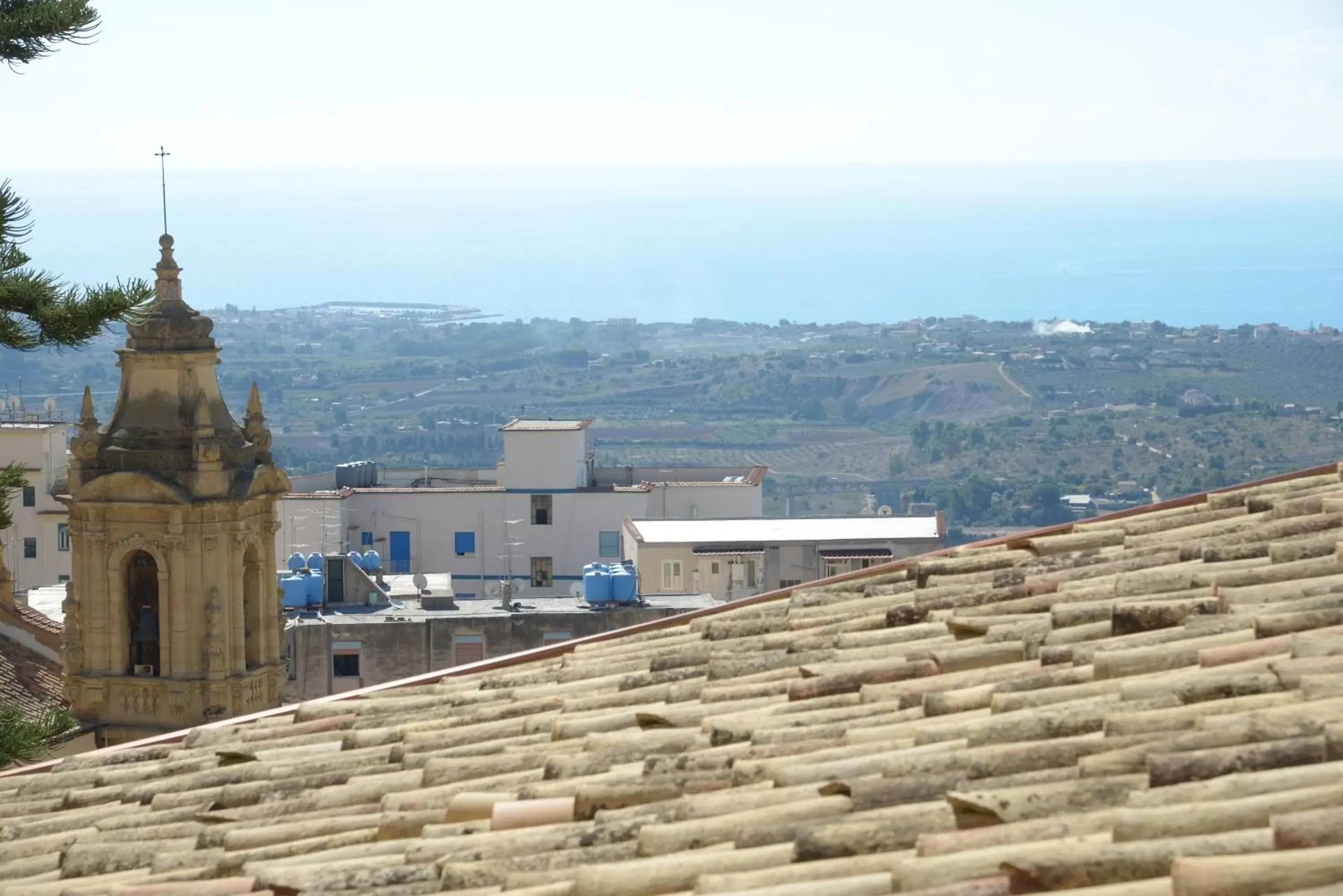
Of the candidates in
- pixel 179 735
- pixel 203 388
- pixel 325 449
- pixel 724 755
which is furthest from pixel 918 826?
pixel 325 449

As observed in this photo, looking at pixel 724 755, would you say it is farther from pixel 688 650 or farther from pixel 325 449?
pixel 325 449

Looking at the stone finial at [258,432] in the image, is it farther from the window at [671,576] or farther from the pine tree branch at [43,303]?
the window at [671,576]

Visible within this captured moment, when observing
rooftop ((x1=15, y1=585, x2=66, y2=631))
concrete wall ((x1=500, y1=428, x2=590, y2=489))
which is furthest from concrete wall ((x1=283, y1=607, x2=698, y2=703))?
concrete wall ((x1=500, y1=428, x2=590, y2=489))

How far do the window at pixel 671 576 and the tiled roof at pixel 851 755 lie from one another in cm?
3839

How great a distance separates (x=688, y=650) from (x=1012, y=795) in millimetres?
3354

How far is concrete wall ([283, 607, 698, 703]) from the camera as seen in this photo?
39.1 m

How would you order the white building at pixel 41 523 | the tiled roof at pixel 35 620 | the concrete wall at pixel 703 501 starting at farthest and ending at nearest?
Result: the concrete wall at pixel 703 501 → the white building at pixel 41 523 → the tiled roof at pixel 35 620

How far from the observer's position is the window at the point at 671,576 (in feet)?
160

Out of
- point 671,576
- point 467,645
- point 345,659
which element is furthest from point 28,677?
point 671,576

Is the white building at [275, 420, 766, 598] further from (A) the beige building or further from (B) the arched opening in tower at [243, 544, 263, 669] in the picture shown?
(B) the arched opening in tower at [243, 544, 263, 669]

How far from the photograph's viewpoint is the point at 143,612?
93.4 feet

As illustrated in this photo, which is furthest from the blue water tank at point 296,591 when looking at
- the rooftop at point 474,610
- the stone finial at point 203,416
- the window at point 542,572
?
the window at point 542,572

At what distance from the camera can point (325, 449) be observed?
157 meters

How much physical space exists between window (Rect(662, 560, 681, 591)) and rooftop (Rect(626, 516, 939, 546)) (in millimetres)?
464
